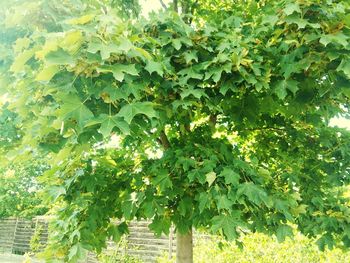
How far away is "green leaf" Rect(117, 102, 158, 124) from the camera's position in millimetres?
2334

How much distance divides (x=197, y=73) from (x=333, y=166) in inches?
70.9

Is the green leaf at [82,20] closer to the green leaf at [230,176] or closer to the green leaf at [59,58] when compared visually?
the green leaf at [59,58]

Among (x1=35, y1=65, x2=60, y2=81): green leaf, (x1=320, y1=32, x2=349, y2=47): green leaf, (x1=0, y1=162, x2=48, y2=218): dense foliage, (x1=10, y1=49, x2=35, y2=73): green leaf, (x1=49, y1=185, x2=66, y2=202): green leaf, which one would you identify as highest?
(x1=0, y1=162, x2=48, y2=218): dense foliage

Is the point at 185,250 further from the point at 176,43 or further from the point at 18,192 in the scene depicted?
the point at 18,192

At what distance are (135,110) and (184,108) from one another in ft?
2.19

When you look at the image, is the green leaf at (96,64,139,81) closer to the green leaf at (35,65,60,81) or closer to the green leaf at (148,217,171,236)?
the green leaf at (35,65,60,81)

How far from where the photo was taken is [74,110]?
2.28 m

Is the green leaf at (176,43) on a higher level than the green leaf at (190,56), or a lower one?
higher

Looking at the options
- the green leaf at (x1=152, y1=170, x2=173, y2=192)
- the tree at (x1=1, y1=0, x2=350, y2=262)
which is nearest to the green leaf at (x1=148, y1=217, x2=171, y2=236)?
the tree at (x1=1, y1=0, x2=350, y2=262)

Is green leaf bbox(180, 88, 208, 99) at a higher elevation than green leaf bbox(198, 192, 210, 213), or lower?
higher

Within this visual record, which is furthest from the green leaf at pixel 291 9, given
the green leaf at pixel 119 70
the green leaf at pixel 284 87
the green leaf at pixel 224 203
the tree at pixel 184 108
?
the green leaf at pixel 224 203

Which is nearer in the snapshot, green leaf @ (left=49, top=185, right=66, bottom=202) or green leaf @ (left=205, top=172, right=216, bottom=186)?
green leaf @ (left=205, top=172, right=216, bottom=186)

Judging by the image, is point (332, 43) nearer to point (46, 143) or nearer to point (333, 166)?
point (333, 166)

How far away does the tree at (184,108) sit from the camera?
235 centimetres
